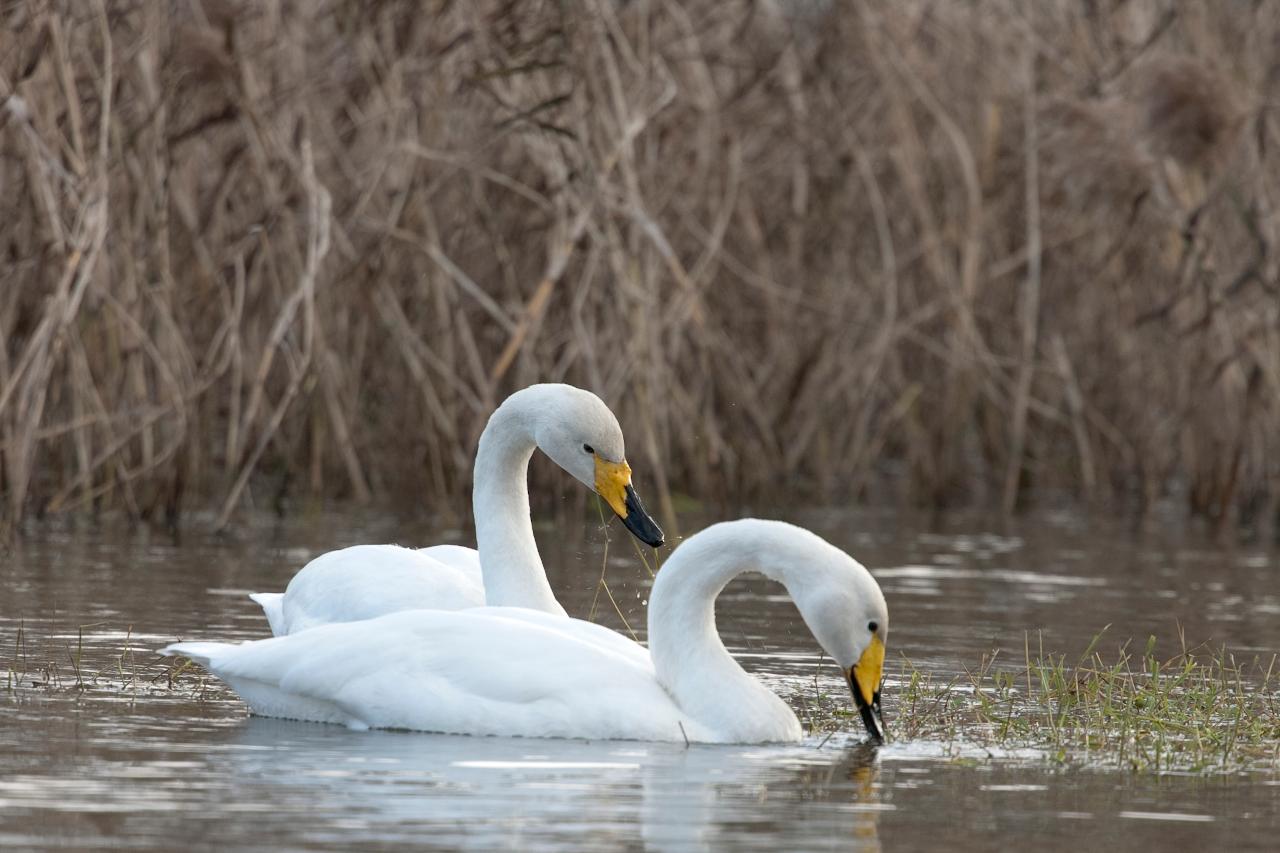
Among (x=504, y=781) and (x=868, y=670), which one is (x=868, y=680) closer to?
(x=868, y=670)

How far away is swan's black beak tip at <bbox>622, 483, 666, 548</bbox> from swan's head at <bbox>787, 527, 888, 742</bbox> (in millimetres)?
1249

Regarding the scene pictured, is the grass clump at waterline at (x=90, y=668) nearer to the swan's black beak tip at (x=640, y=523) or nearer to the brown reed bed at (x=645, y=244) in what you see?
the swan's black beak tip at (x=640, y=523)

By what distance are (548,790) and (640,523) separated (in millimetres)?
2304

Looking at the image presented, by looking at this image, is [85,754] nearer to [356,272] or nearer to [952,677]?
[952,677]

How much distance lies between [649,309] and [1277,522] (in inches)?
203

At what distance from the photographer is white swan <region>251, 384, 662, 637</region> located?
805 cm

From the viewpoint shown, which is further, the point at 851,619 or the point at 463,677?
the point at 463,677

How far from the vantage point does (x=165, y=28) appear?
493 inches

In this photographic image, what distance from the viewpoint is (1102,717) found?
7047 millimetres

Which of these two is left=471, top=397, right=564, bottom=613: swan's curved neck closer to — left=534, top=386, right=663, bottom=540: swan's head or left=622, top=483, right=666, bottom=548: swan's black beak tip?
left=534, top=386, right=663, bottom=540: swan's head

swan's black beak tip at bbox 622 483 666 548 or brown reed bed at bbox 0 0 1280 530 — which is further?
brown reed bed at bbox 0 0 1280 530

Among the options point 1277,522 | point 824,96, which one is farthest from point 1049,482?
point 824,96

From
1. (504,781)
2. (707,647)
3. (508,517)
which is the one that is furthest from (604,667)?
(508,517)

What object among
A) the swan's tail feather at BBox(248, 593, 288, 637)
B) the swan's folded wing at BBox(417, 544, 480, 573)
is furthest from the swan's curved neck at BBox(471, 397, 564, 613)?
the swan's tail feather at BBox(248, 593, 288, 637)
